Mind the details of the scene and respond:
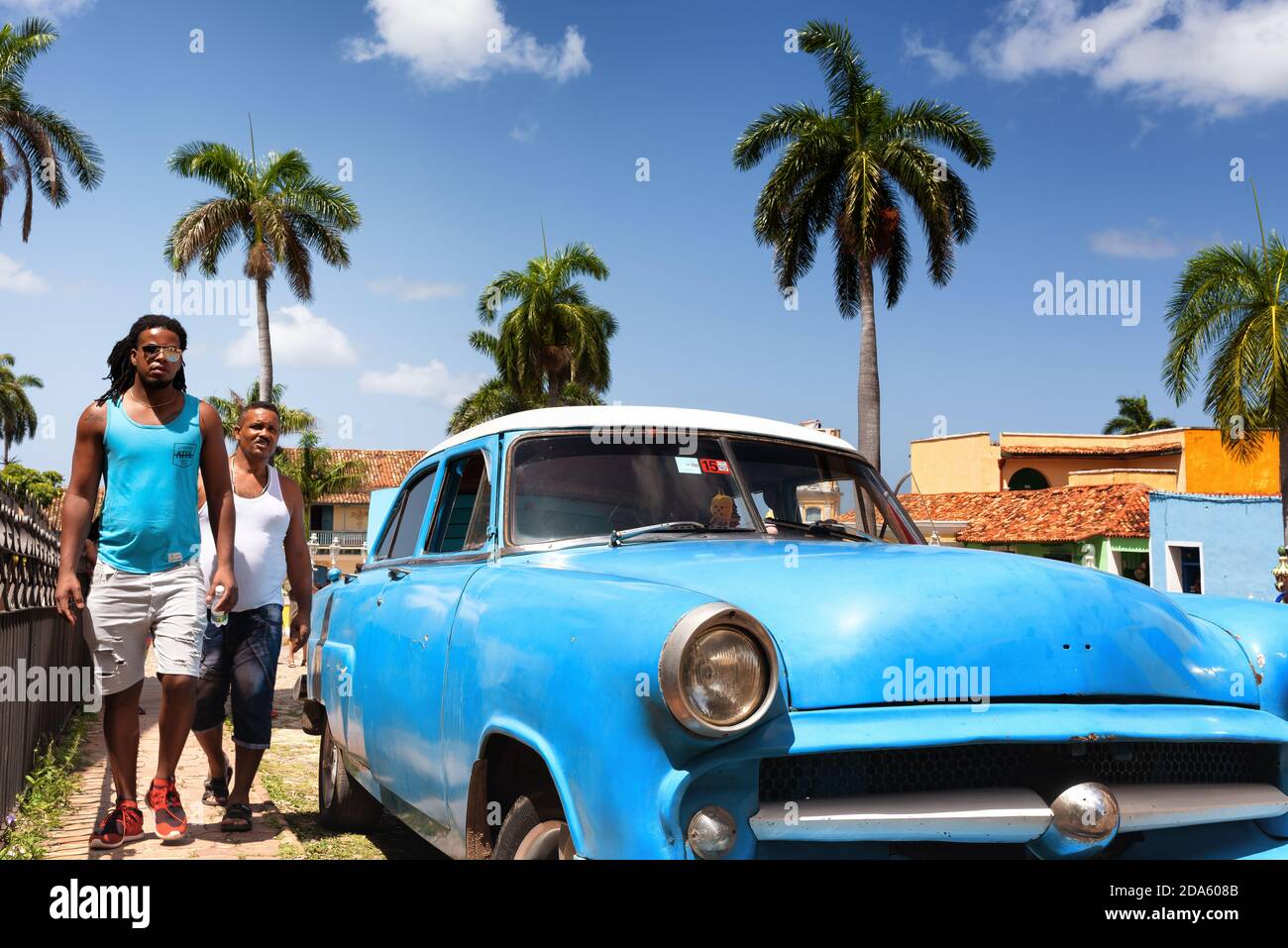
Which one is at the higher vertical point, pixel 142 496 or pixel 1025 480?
pixel 1025 480

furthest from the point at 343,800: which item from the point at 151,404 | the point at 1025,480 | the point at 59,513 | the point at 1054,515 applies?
the point at 1025,480

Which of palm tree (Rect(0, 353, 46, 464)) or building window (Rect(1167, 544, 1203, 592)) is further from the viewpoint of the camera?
palm tree (Rect(0, 353, 46, 464))

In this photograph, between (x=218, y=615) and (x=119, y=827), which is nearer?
(x=119, y=827)

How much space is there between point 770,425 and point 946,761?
1.92m

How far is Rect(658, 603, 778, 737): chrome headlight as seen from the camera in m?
2.28

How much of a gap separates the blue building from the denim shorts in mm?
25465

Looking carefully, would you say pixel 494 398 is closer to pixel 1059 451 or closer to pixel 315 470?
pixel 315 470

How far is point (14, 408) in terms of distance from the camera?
68625 mm

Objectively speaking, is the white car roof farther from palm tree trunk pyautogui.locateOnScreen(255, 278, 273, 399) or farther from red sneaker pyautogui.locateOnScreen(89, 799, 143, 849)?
palm tree trunk pyautogui.locateOnScreen(255, 278, 273, 399)

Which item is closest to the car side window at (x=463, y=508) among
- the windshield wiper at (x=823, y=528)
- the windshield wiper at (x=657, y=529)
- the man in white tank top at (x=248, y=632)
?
the windshield wiper at (x=657, y=529)

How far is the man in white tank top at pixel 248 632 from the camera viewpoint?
5.32 metres

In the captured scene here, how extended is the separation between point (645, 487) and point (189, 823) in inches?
126

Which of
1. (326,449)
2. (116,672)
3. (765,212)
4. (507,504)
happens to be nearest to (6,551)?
(116,672)

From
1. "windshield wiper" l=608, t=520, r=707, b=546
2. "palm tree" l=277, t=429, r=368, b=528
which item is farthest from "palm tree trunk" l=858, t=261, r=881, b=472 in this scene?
"palm tree" l=277, t=429, r=368, b=528
